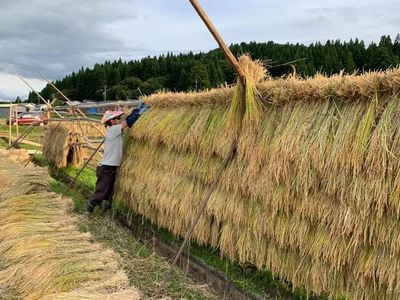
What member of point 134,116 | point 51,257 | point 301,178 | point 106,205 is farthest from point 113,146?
point 301,178

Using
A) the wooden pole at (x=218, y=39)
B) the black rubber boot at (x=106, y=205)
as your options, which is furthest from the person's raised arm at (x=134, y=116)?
the wooden pole at (x=218, y=39)

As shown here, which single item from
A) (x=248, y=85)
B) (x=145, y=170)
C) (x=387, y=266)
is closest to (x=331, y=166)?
(x=387, y=266)

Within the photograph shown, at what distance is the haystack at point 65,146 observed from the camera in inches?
465

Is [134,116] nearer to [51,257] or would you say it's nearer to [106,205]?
[106,205]

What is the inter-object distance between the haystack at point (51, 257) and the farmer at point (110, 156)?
582 mm

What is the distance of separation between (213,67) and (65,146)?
4.10m

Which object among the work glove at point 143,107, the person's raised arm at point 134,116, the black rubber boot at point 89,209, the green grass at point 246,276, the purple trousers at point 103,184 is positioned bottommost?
the black rubber boot at point 89,209

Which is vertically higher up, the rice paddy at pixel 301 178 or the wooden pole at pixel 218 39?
the wooden pole at pixel 218 39

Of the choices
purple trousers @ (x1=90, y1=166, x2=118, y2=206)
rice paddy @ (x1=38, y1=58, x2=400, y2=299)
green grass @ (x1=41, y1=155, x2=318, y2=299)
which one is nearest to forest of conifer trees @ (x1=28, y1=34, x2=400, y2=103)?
rice paddy @ (x1=38, y1=58, x2=400, y2=299)

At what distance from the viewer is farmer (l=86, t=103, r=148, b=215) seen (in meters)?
7.51

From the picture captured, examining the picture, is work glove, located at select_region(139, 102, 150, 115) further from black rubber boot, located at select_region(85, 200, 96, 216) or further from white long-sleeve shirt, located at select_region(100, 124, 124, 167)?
black rubber boot, located at select_region(85, 200, 96, 216)

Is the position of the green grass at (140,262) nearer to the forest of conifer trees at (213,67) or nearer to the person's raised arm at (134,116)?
the person's raised arm at (134,116)

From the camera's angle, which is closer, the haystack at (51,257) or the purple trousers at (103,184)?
the haystack at (51,257)

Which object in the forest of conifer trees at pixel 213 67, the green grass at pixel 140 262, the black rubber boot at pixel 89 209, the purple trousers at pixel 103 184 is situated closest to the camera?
the green grass at pixel 140 262
